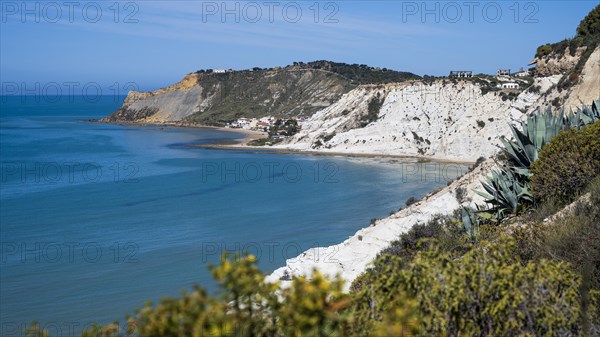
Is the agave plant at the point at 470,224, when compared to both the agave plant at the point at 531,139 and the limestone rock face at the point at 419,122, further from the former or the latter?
the limestone rock face at the point at 419,122

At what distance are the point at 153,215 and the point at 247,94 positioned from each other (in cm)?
8929

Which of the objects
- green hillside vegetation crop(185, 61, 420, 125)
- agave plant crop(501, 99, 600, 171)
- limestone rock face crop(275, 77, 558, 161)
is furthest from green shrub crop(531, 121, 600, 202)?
green hillside vegetation crop(185, 61, 420, 125)

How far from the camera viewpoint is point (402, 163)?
51.0 metres

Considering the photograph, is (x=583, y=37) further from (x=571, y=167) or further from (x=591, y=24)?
(x=571, y=167)

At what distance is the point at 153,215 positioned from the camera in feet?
102

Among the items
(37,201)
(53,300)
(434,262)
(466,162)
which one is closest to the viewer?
(434,262)

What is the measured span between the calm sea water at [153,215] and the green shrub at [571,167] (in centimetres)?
1022

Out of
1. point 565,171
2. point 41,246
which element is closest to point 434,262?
point 565,171

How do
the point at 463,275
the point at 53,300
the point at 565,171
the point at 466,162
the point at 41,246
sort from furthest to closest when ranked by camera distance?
the point at 466,162
the point at 41,246
the point at 53,300
the point at 565,171
the point at 463,275

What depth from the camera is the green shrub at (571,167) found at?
10.8 meters

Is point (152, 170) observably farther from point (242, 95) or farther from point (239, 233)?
point (242, 95)

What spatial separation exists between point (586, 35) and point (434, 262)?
45.1m

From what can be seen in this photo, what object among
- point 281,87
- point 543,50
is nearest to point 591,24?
point 543,50

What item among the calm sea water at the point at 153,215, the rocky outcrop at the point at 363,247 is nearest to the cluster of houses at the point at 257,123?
the calm sea water at the point at 153,215
